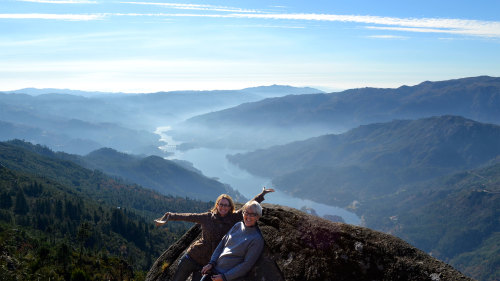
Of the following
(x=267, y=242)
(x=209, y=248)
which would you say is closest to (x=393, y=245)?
(x=267, y=242)

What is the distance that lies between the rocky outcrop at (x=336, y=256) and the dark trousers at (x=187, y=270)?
198 centimetres

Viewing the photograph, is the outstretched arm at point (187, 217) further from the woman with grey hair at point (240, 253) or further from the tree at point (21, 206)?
the tree at point (21, 206)

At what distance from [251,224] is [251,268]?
109 cm

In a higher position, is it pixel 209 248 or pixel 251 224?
pixel 251 224

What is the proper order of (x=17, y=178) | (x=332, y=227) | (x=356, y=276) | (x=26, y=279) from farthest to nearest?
(x=17, y=178) < (x=26, y=279) < (x=332, y=227) < (x=356, y=276)

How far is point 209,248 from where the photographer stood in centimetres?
1030

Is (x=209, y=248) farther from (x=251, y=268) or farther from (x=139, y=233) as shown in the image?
(x=139, y=233)

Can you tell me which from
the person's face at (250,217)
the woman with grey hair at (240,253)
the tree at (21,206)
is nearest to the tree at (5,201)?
the tree at (21,206)

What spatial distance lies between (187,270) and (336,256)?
429 cm

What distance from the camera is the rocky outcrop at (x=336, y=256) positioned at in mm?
8445

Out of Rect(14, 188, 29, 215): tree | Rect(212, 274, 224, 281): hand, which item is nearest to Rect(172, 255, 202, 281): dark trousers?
Rect(212, 274, 224, 281): hand

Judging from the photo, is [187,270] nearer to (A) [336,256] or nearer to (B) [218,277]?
(B) [218,277]

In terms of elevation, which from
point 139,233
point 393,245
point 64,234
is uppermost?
point 393,245

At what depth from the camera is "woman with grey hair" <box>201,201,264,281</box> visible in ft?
29.0
